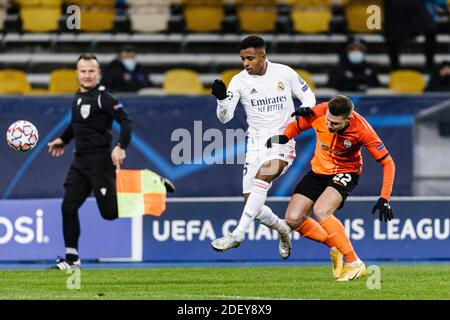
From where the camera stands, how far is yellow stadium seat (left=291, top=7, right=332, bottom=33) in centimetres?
2061

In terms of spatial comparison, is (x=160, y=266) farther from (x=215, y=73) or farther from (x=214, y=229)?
(x=215, y=73)

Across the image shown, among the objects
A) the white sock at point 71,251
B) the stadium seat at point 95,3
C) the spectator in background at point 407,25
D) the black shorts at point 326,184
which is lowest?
the white sock at point 71,251

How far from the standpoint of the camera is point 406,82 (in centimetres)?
1850

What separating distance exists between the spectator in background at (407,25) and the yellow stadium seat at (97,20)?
14.9 ft

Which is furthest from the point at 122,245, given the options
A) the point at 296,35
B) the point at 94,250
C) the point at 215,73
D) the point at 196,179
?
the point at 296,35

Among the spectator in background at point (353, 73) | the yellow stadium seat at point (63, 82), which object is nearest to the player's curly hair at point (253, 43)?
the yellow stadium seat at point (63, 82)

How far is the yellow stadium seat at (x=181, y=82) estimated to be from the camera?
1830 centimetres

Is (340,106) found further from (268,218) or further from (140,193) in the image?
(140,193)

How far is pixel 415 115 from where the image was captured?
48.7 ft

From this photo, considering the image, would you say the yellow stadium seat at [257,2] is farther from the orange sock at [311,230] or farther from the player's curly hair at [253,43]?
Answer: the orange sock at [311,230]

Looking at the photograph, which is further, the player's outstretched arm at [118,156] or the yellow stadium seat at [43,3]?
the yellow stadium seat at [43,3]

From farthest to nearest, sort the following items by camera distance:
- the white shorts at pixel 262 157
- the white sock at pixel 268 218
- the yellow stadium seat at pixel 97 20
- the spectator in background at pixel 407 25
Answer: the yellow stadium seat at pixel 97 20, the spectator in background at pixel 407 25, the white sock at pixel 268 218, the white shorts at pixel 262 157

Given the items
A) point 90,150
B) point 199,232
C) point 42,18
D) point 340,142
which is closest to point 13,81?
point 42,18

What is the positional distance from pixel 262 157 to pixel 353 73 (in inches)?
260
